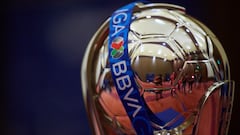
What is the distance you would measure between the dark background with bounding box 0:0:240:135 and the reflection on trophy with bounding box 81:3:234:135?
2.87 feet

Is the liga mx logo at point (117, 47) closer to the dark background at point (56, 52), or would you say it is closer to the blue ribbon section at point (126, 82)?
the blue ribbon section at point (126, 82)

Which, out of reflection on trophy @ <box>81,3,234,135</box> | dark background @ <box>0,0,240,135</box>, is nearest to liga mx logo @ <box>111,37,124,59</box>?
reflection on trophy @ <box>81,3,234,135</box>

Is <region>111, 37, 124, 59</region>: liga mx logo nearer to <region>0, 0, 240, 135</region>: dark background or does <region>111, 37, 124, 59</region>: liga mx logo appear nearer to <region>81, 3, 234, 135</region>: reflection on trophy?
<region>81, 3, 234, 135</region>: reflection on trophy

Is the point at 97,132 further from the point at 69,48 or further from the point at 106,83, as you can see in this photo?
the point at 69,48

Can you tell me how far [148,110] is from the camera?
57 cm

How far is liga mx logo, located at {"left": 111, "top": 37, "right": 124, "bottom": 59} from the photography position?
1.92 ft

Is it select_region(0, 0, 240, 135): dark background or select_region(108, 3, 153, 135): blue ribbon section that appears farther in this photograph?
select_region(0, 0, 240, 135): dark background

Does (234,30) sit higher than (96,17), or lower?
lower

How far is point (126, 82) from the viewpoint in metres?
0.57

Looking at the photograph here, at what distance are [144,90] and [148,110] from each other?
0.03 metres

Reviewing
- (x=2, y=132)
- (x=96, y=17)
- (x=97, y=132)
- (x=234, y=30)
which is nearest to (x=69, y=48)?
(x=96, y=17)

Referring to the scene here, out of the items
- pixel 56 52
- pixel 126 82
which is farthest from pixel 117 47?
pixel 56 52

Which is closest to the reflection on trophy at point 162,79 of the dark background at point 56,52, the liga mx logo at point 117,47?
the liga mx logo at point 117,47

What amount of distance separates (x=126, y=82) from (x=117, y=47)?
0.06m
